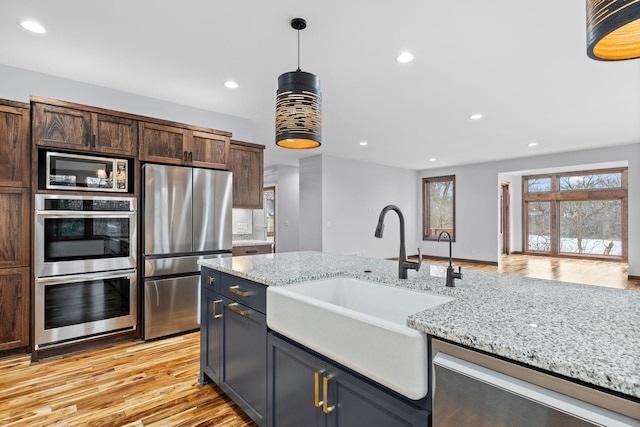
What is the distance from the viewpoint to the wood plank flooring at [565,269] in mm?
5777

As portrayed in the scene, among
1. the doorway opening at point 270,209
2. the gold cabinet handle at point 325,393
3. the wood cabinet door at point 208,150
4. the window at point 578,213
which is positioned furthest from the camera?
the doorway opening at point 270,209

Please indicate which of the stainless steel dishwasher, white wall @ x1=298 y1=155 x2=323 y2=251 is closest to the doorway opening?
white wall @ x1=298 y1=155 x2=323 y2=251

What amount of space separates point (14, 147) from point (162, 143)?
1140 mm

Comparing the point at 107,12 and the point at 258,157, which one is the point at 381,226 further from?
the point at 258,157

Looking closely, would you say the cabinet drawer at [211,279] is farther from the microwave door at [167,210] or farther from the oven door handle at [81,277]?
the oven door handle at [81,277]

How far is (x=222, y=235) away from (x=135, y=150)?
119cm

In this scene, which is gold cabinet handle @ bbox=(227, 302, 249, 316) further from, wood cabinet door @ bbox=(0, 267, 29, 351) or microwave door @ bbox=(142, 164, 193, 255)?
wood cabinet door @ bbox=(0, 267, 29, 351)

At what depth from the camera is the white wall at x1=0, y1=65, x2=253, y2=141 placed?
3.00 m

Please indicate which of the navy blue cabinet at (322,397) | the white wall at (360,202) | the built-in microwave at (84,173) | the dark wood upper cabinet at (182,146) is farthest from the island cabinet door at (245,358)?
the white wall at (360,202)

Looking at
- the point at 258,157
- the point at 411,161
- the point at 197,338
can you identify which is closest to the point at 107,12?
the point at 258,157

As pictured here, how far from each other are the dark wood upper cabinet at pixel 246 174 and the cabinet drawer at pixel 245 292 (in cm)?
240

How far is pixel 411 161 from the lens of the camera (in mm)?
7867

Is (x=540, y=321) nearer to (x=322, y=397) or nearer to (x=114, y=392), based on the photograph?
(x=322, y=397)

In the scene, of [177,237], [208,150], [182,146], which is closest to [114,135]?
[182,146]
